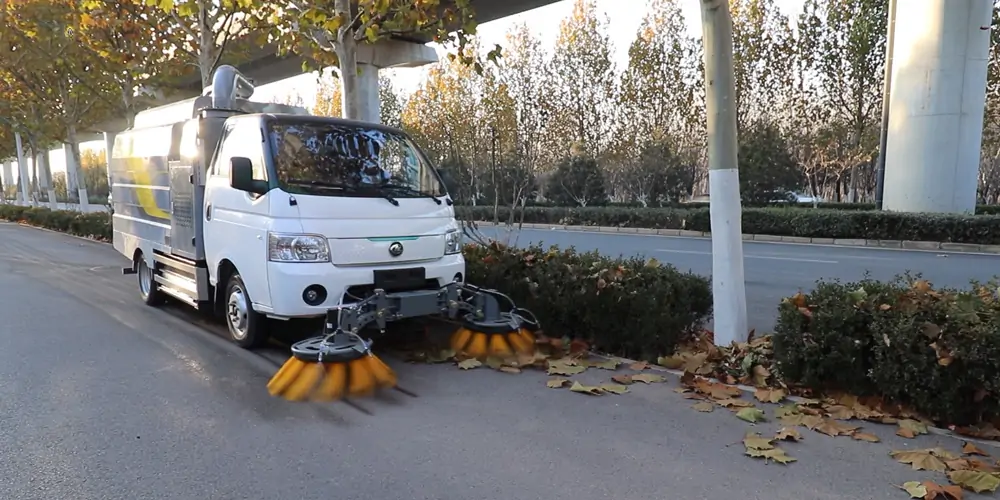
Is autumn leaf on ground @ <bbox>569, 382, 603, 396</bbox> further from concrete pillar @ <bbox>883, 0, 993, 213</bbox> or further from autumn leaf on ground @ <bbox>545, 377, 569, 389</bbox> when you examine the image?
concrete pillar @ <bbox>883, 0, 993, 213</bbox>

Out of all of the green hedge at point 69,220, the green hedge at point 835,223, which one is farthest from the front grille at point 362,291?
the green hedge at point 69,220

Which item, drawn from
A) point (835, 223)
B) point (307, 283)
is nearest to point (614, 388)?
point (307, 283)

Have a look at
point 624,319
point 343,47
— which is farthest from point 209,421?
point 343,47

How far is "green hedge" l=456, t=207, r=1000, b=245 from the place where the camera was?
15.1 metres

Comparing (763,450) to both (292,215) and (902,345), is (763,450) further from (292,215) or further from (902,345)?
(292,215)

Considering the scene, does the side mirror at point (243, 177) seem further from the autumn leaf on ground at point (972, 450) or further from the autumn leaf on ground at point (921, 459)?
the autumn leaf on ground at point (972, 450)

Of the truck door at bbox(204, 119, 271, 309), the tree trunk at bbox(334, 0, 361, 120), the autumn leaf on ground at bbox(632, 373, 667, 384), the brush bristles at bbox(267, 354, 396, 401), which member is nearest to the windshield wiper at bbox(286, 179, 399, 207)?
the truck door at bbox(204, 119, 271, 309)

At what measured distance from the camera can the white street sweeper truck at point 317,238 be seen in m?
5.02

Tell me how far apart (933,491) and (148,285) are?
827 centimetres

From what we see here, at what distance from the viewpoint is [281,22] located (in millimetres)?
11227

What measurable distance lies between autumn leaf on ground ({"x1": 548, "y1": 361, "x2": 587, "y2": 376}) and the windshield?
1.91m

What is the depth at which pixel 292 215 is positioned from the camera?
511 centimetres

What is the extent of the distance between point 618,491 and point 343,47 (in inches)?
294

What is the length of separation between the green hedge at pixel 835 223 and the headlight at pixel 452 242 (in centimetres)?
554
